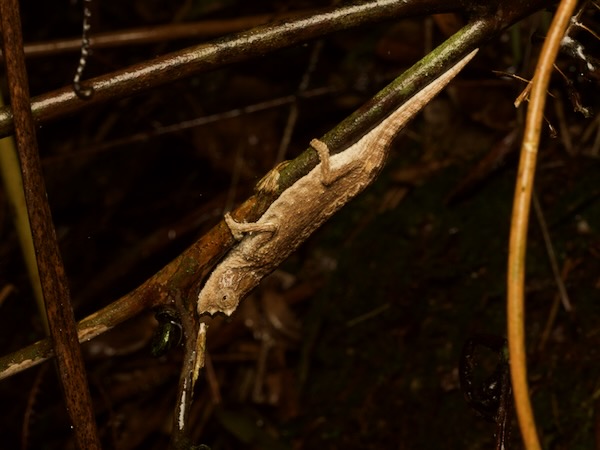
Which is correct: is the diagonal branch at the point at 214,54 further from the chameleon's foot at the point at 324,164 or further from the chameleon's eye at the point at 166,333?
the chameleon's eye at the point at 166,333

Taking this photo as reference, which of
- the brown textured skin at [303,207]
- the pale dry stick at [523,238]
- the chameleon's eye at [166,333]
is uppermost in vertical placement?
the brown textured skin at [303,207]

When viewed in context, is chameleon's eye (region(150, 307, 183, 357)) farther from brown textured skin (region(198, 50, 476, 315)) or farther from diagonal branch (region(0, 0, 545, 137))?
diagonal branch (region(0, 0, 545, 137))

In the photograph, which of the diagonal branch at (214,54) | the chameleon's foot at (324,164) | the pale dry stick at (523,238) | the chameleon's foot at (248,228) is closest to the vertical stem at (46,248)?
the diagonal branch at (214,54)

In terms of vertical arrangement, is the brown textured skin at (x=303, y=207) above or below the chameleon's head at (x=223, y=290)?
above

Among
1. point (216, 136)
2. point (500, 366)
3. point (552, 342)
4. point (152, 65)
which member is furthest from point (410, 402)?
point (216, 136)

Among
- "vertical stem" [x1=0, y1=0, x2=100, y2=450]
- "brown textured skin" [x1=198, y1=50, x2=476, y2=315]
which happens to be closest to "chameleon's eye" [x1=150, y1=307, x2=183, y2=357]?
Answer: "brown textured skin" [x1=198, y1=50, x2=476, y2=315]

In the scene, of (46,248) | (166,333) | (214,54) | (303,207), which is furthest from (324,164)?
(46,248)
